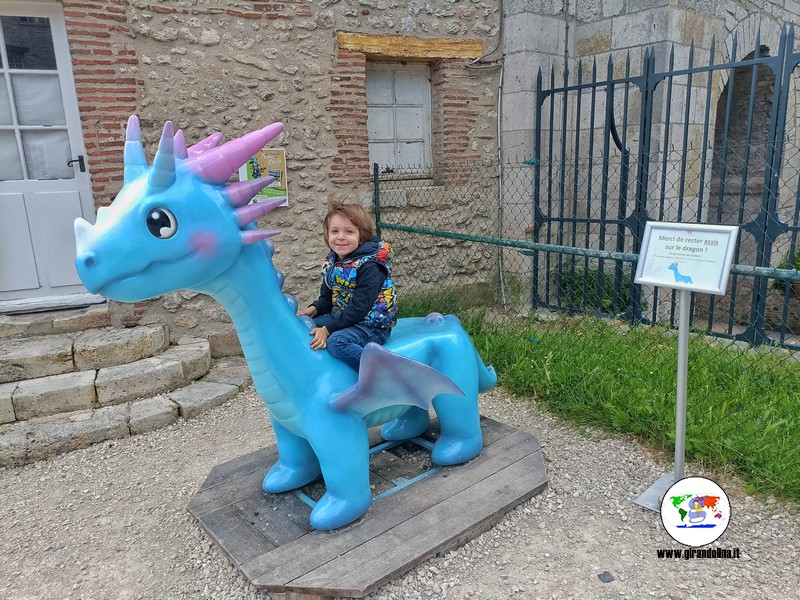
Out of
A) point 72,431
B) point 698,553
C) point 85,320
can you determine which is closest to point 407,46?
point 85,320

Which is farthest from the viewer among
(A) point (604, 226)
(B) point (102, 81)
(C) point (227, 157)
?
(A) point (604, 226)

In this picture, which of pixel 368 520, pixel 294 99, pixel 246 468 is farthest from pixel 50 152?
pixel 368 520

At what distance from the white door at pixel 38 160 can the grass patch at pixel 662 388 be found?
11.8 ft

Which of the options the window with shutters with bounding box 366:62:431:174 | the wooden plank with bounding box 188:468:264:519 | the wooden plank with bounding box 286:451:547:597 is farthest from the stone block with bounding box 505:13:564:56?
the wooden plank with bounding box 188:468:264:519

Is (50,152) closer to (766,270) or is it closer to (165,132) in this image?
(165,132)

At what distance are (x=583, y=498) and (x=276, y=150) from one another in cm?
375

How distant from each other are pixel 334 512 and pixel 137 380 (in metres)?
2.39

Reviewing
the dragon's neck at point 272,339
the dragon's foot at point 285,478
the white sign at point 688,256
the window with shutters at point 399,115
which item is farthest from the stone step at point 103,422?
the white sign at point 688,256

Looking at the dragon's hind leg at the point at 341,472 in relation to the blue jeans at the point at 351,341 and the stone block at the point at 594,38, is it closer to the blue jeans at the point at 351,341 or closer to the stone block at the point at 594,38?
the blue jeans at the point at 351,341

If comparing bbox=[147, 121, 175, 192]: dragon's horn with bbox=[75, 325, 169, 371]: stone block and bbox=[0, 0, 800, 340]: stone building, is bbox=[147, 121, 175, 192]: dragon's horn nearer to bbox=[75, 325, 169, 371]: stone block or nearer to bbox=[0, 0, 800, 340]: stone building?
bbox=[0, 0, 800, 340]: stone building

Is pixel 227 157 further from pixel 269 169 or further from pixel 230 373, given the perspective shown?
pixel 269 169

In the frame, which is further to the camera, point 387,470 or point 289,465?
point 387,470

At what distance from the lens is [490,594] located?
2.18 meters

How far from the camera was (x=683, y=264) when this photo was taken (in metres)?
2.36
